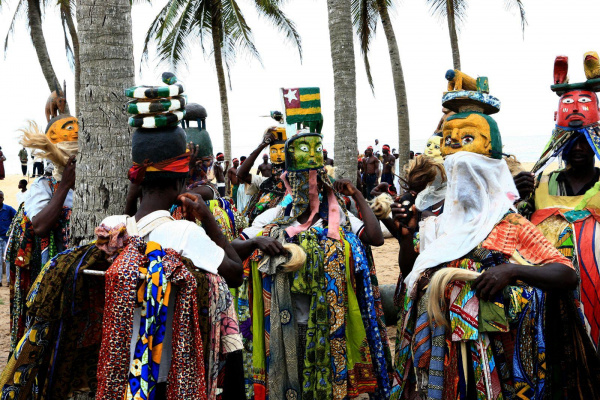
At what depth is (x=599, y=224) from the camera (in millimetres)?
4355

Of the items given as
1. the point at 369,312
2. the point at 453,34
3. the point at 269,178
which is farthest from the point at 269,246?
the point at 453,34

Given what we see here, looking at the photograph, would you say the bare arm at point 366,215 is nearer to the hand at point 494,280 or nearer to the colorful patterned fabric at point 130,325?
the hand at point 494,280

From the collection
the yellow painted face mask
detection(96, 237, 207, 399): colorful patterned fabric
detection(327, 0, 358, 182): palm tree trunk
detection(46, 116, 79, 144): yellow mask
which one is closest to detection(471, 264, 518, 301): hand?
the yellow painted face mask

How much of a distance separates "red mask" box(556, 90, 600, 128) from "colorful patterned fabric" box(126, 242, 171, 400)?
351cm

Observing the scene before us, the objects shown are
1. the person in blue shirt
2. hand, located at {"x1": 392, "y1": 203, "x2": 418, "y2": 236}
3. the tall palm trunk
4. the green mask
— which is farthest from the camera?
the person in blue shirt

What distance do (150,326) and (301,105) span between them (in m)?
2.95

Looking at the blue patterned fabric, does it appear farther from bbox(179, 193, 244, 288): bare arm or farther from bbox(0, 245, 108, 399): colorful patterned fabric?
bbox(0, 245, 108, 399): colorful patterned fabric

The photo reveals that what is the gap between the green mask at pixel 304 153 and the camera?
4672 millimetres

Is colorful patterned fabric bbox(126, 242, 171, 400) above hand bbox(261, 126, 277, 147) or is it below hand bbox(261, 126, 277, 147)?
below

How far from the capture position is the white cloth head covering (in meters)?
3.57

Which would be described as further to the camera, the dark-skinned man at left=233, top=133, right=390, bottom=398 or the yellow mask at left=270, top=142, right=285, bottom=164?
the yellow mask at left=270, top=142, right=285, bottom=164

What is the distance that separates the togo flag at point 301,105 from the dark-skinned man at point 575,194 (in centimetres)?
176

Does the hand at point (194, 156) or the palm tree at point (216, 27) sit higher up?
the palm tree at point (216, 27)

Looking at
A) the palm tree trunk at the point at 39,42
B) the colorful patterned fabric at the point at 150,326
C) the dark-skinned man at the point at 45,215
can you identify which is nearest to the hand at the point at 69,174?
the dark-skinned man at the point at 45,215
